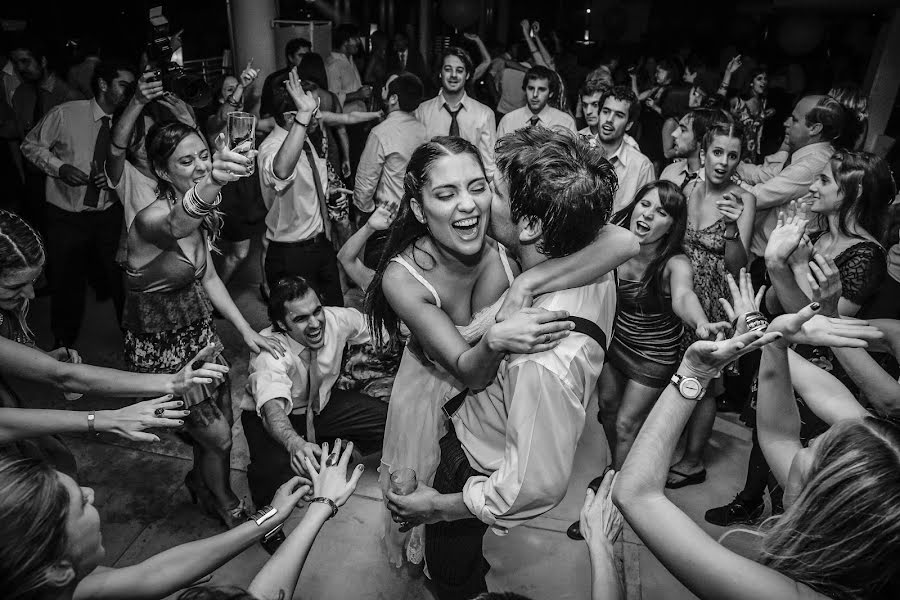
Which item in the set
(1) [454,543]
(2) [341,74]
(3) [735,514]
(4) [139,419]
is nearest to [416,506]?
(1) [454,543]

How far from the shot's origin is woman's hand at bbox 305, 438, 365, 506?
5.16ft

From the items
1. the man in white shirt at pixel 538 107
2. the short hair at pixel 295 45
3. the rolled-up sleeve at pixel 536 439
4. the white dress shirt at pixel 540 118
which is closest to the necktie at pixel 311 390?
the rolled-up sleeve at pixel 536 439

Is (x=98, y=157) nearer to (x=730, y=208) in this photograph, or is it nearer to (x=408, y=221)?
(x=408, y=221)

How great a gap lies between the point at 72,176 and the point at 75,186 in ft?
0.31

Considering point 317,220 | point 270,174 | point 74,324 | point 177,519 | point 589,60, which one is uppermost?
point 589,60

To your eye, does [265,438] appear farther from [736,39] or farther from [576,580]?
[736,39]

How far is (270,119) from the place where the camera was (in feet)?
14.2

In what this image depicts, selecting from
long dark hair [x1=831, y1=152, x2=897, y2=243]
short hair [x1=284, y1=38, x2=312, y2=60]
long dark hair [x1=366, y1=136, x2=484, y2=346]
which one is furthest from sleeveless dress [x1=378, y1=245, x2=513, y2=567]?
short hair [x1=284, y1=38, x2=312, y2=60]

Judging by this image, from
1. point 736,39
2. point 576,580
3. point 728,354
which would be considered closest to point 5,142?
point 576,580

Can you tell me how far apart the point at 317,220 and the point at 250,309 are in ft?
4.12

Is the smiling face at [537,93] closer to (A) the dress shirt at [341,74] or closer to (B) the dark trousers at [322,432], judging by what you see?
(A) the dress shirt at [341,74]

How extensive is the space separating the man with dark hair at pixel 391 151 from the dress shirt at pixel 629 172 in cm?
134

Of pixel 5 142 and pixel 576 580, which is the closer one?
pixel 576 580

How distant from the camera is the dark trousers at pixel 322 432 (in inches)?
97.1
